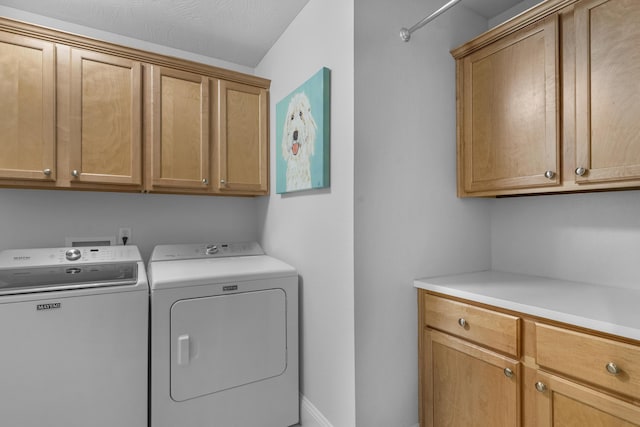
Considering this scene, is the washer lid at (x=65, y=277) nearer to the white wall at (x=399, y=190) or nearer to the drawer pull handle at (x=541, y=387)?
the white wall at (x=399, y=190)

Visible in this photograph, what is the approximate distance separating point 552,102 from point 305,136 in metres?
1.20

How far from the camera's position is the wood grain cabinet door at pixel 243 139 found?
2297 millimetres

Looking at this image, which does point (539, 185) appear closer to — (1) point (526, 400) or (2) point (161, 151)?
(1) point (526, 400)

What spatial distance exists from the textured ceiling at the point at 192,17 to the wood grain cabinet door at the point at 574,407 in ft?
6.08

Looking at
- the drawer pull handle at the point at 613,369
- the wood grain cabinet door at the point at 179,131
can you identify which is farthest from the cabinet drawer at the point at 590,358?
the wood grain cabinet door at the point at 179,131

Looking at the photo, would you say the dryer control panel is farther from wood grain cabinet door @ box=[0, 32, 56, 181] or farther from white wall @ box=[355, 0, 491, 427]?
white wall @ box=[355, 0, 491, 427]

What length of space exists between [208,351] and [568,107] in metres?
2.07

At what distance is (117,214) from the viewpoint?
2.31 metres

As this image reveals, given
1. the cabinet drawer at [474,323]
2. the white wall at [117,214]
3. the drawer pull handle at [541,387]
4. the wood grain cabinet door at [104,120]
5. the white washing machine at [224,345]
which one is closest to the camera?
the drawer pull handle at [541,387]

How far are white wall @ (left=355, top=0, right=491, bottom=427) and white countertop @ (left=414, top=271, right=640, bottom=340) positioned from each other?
19 cm

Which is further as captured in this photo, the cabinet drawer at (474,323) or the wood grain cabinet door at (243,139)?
the wood grain cabinet door at (243,139)

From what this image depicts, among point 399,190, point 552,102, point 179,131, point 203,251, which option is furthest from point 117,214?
point 552,102

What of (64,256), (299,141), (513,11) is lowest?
(64,256)

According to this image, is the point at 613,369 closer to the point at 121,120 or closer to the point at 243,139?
the point at 243,139
